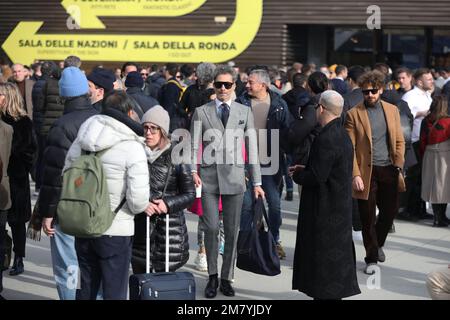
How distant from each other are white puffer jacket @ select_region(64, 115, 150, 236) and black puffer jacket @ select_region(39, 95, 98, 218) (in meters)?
0.69

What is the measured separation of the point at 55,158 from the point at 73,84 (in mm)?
587

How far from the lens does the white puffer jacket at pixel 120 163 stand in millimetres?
5836

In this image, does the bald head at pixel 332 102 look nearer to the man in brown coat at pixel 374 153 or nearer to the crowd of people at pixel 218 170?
the crowd of people at pixel 218 170

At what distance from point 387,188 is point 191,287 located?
3.57 meters

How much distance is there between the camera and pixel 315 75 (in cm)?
937

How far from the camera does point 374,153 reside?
30.3 ft

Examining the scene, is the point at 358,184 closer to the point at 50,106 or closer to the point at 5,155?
the point at 5,155

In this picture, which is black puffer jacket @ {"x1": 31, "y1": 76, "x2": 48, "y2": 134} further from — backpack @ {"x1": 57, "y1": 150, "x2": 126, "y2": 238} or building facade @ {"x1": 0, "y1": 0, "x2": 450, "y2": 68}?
building facade @ {"x1": 0, "y1": 0, "x2": 450, "y2": 68}

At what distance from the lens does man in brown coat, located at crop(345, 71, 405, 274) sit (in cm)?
905

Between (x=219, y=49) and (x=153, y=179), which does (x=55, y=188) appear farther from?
(x=219, y=49)

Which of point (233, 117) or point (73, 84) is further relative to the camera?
point (233, 117)

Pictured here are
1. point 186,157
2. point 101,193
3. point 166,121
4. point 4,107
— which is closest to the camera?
point 101,193

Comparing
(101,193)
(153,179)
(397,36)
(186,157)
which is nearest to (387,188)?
(186,157)

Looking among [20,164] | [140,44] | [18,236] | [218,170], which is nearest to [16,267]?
[18,236]
